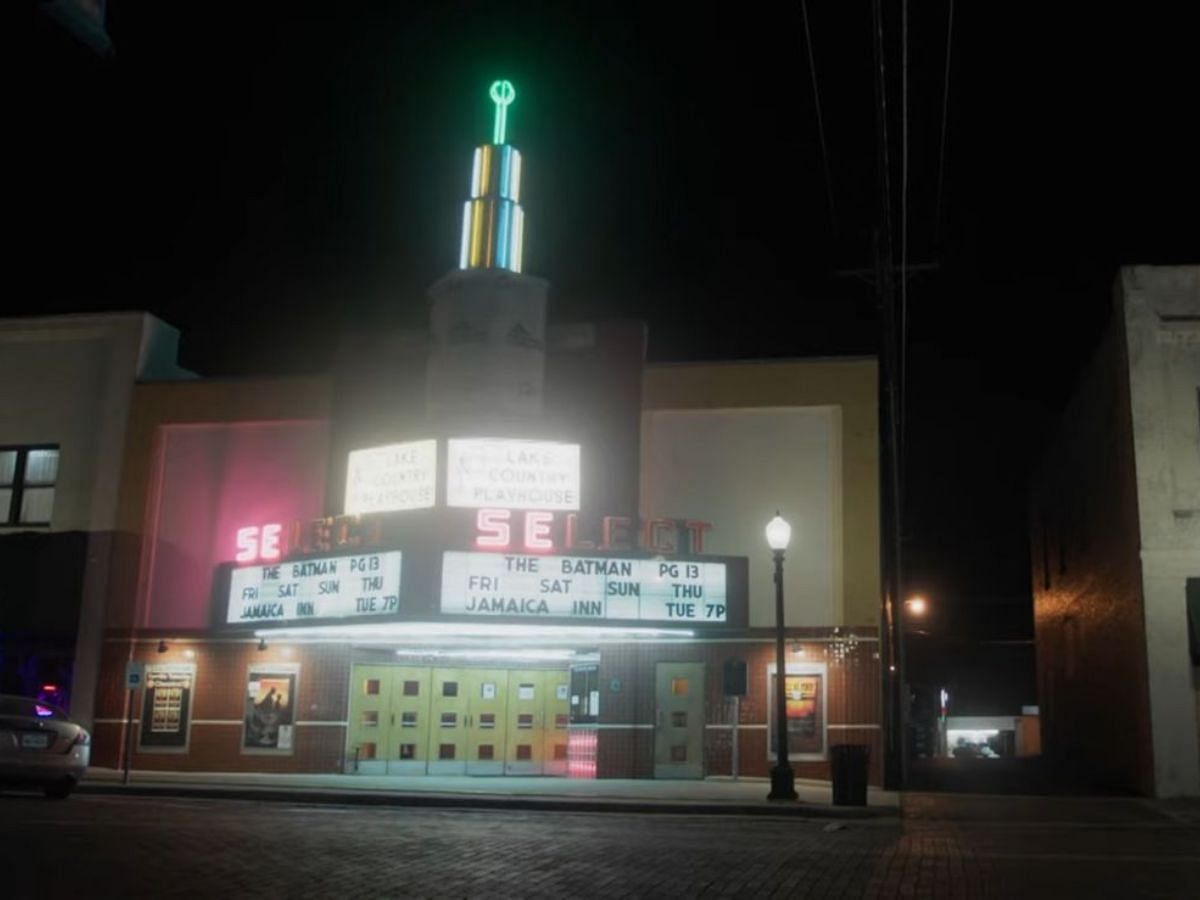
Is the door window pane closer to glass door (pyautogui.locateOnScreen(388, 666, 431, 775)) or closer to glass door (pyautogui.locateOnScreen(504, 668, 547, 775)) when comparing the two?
glass door (pyautogui.locateOnScreen(388, 666, 431, 775))

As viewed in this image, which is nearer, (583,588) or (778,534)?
(778,534)

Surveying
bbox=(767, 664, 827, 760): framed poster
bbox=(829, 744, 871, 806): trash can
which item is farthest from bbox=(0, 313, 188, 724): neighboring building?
bbox=(829, 744, 871, 806): trash can

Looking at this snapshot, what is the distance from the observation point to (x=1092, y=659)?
2948cm

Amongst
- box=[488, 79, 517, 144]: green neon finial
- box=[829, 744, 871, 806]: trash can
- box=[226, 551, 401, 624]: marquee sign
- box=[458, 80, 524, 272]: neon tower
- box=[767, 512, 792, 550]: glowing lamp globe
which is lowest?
box=[829, 744, 871, 806]: trash can

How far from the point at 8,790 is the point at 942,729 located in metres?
53.0

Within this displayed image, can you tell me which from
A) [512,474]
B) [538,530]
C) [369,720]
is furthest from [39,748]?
[512,474]

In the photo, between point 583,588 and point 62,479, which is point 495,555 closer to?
point 583,588

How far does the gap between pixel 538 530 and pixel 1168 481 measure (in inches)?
429

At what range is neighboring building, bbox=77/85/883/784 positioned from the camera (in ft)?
77.2

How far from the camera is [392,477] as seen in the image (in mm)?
24953

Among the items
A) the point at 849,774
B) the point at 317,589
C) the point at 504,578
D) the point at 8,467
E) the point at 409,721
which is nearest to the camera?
the point at 849,774

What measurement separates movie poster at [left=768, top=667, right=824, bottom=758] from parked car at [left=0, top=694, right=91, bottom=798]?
12.2 m

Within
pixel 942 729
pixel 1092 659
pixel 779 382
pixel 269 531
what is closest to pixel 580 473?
pixel 779 382

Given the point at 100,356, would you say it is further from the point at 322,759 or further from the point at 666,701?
the point at 666,701
